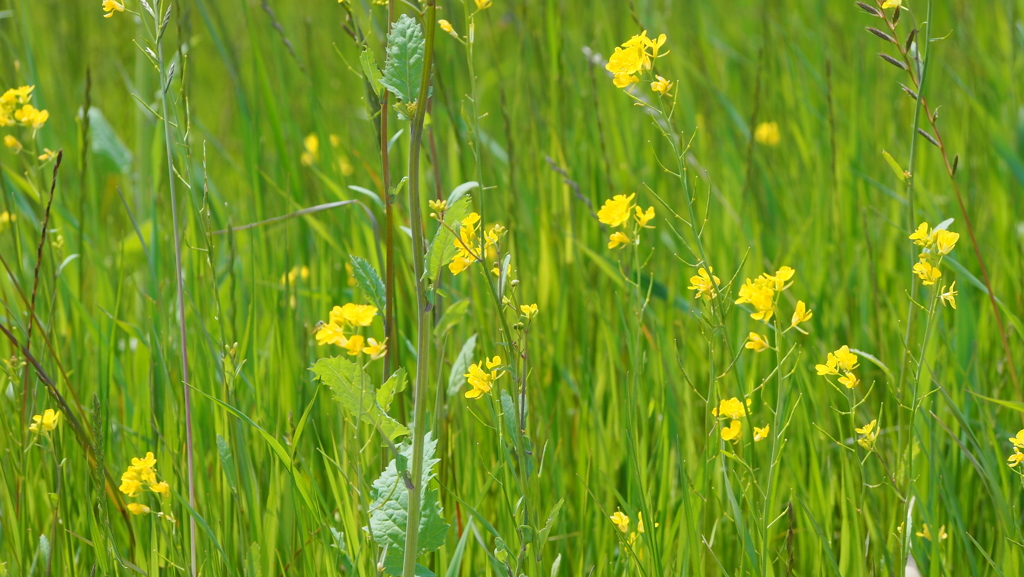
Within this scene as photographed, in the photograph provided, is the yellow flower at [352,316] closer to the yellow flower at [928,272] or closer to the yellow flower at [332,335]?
the yellow flower at [332,335]

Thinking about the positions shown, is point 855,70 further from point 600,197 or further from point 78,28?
point 78,28

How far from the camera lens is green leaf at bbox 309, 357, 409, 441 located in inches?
33.0

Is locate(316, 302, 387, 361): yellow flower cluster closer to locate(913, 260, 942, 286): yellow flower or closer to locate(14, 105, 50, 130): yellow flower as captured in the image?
locate(913, 260, 942, 286): yellow flower

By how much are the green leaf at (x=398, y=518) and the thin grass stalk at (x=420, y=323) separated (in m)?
0.04

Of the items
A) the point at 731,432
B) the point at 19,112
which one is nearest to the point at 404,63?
the point at 731,432

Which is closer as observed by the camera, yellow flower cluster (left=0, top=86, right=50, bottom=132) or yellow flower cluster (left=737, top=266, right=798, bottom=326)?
yellow flower cluster (left=737, top=266, right=798, bottom=326)

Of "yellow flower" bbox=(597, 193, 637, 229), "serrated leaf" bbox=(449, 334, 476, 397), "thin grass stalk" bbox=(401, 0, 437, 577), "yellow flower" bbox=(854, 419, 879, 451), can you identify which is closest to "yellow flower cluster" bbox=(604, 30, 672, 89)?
"yellow flower" bbox=(597, 193, 637, 229)

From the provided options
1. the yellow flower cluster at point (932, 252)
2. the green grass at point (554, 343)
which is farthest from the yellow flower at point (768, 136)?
the yellow flower cluster at point (932, 252)

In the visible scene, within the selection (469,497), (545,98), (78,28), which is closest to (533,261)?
(545,98)

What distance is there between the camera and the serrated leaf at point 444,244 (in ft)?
2.69

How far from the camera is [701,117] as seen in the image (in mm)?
2707

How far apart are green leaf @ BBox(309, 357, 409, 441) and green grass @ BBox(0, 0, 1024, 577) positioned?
0.02 m

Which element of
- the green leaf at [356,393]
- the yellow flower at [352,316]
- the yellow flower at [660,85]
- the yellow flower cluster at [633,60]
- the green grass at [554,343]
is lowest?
the green grass at [554,343]

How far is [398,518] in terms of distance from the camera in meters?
0.90
